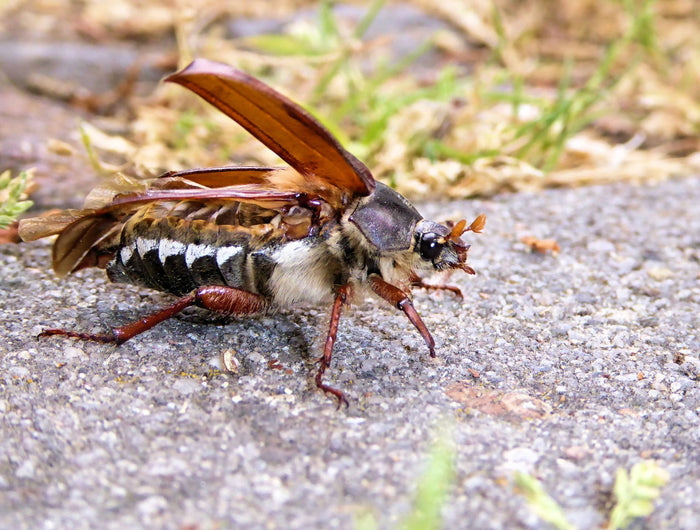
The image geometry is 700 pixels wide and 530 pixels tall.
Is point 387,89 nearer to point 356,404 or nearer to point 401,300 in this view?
point 401,300

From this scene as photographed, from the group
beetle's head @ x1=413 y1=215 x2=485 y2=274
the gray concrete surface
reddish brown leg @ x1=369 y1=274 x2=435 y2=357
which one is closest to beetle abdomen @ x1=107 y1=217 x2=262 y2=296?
the gray concrete surface

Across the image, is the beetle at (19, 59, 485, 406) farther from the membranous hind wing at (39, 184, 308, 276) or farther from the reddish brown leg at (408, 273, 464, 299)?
the reddish brown leg at (408, 273, 464, 299)

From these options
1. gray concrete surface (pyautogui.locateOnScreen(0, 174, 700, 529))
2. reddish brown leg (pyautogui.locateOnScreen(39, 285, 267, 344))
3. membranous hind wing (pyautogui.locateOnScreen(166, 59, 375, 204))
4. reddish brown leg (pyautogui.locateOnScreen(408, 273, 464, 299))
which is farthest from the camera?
reddish brown leg (pyautogui.locateOnScreen(408, 273, 464, 299))

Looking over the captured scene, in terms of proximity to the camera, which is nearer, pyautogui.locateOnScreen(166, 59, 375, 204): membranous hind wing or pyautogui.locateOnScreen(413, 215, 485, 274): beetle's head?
pyautogui.locateOnScreen(166, 59, 375, 204): membranous hind wing

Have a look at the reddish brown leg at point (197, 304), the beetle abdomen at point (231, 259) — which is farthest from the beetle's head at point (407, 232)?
the reddish brown leg at point (197, 304)

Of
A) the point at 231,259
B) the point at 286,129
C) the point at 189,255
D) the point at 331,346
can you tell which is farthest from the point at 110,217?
the point at 331,346

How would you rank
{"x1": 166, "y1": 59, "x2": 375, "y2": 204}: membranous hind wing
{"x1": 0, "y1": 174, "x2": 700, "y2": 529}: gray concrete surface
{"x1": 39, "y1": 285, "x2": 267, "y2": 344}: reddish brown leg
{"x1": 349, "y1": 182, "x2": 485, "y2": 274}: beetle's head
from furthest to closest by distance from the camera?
{"x1": 349, "y1": 182, "x2": 485, "y2": 274}: beetle's head, {"x1": 39, "y1": 285, "x2": 267, "y2": 344}: reddish brown leg, {"x1": 166, "y1": 59, "x2": 375, "y2": 204}: membranous hind wing, {"x1": 0, "y1": 174, "x2": 700, "y2": 529}: gray concrete surface

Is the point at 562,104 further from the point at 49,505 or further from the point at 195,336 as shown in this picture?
the point at 49,505
